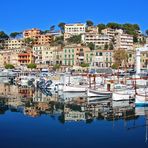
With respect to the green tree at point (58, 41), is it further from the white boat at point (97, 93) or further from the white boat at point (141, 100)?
the white boat at point (141, 100)

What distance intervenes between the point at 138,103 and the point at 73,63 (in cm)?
5828

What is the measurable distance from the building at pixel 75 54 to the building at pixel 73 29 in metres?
19.4

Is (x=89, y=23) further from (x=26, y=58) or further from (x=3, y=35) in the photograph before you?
(x=26, y=58)

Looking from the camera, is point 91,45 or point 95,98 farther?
point 91,45

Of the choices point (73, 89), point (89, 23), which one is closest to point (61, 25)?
point (89, 23)

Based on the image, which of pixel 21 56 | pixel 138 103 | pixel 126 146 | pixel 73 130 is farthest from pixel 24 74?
pixel 126 146

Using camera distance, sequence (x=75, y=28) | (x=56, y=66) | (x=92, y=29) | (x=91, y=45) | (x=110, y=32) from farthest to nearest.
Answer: (x=75, y=28) < (x=92, y=29) < (x=110, y=32) < (x=91, y=45) < (x=56, y=66)

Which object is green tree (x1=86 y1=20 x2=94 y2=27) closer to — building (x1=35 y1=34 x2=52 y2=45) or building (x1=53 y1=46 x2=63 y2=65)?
building (x1=35 y1=34 x2=52 y2=45)

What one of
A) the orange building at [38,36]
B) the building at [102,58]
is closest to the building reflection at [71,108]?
the building at [102,58]

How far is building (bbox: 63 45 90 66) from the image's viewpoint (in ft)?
291

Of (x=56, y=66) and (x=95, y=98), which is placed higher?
(x=56, y=66)

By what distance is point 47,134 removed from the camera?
877 inches

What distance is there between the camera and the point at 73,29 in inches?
4417

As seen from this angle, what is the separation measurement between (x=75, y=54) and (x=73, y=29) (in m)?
24.7
